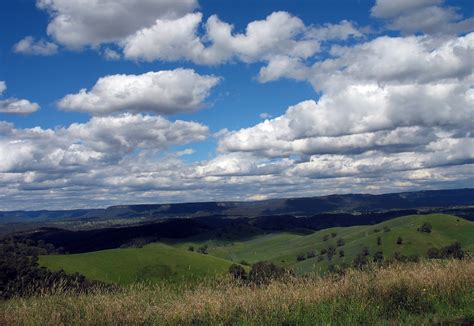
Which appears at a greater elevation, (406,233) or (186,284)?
(186,284)

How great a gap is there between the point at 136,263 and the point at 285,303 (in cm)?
14084

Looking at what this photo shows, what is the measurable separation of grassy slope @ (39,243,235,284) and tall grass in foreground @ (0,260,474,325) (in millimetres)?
114660

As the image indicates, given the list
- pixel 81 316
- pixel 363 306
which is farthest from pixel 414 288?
pixel 81 316

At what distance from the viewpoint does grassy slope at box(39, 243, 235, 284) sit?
421ft

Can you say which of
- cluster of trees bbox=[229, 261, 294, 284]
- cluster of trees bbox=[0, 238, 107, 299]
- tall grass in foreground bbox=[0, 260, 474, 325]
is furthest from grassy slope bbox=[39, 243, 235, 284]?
tall grass in foreground bbox=[0, 260, 474, 325]

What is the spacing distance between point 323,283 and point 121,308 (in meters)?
5.04

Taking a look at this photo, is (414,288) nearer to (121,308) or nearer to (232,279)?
(232,279)

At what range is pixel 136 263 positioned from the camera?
14450 centimetres

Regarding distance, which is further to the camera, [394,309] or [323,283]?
[323,283]

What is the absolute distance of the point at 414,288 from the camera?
1162 centimetres

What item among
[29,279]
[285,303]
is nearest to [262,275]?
[285,303]

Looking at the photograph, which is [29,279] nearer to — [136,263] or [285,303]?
[285,303]

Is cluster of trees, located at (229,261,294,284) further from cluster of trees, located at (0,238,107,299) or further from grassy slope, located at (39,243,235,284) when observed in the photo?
grassy slope, located at (39,243,235,284)

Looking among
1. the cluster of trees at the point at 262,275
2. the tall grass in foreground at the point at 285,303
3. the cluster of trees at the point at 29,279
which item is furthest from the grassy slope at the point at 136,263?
the tall grass in foreground at the point at 285,303
